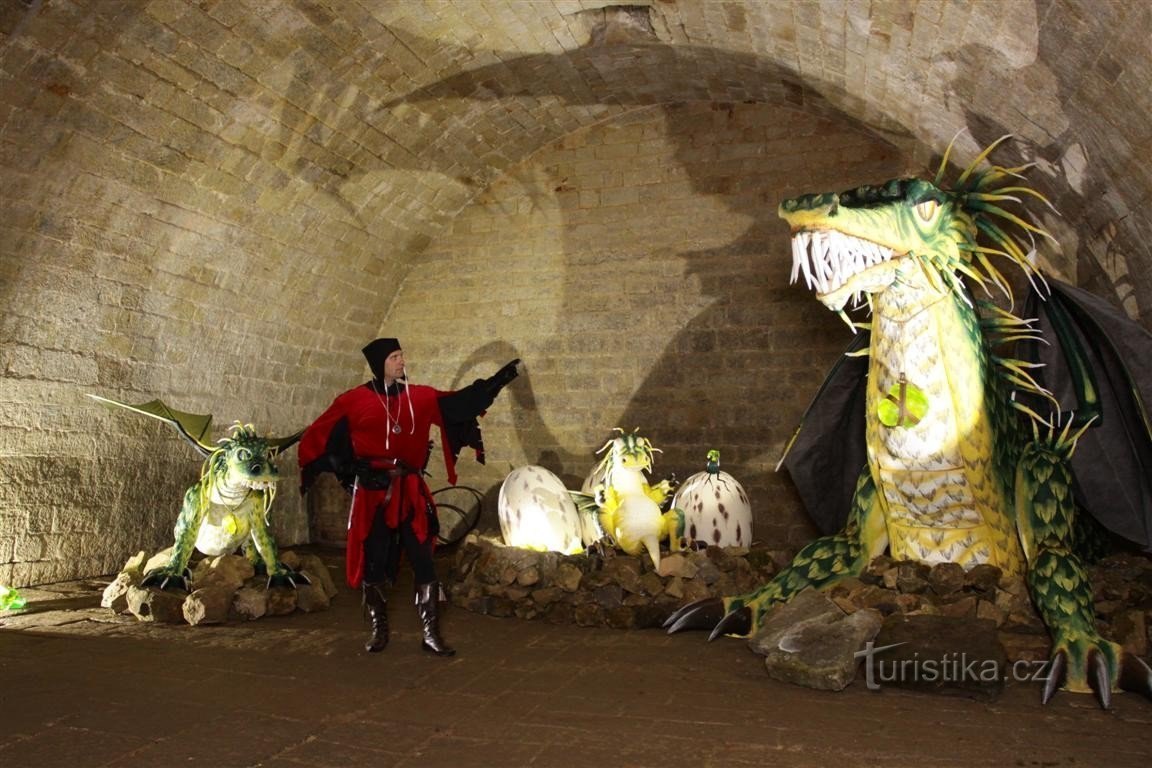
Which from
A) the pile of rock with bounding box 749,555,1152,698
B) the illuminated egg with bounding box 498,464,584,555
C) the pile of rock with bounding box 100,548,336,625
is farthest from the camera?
the illuminated egg with bounding box 498,464,584,555

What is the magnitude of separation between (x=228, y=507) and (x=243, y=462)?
319 millimetres

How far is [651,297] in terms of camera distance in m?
6.79

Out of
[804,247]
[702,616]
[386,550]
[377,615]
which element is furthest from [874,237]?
[377,615]

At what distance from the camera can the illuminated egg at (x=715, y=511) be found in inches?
198

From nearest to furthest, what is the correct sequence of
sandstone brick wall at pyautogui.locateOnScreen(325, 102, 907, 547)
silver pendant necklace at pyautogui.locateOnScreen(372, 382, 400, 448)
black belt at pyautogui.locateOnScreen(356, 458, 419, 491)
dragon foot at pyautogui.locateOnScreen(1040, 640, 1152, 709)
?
dragon foot at pyautogui.locateOnScreen(1040, 640, 1152, 709), black belt at pyautogui.locateOnScreen(356, 458, 419, 491), silver pendant necklace at pyautogui.locateOnScreen(372, 382, 400, 448), sandstone brick wall at pyautogui.locateOnScreen(325, 102, 907, 547)

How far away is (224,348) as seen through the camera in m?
6.28

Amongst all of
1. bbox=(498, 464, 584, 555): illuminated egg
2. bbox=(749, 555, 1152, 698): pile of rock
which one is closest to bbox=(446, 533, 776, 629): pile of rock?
bbox=(498, 464, 584, 555): illuminated egg

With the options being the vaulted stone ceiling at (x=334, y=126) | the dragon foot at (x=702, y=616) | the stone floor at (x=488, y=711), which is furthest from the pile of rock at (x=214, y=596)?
the dragon foot at (x=702, y=616)

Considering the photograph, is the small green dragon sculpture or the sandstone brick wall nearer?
the small green dragon sculpture

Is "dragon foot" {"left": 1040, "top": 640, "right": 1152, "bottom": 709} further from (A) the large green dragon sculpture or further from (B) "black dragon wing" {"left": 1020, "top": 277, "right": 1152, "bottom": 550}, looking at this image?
(B) "black dragon wing" {"left": 1020, "top": 277, "right": 1152, "bottom": 550}

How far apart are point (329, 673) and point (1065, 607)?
2.76m

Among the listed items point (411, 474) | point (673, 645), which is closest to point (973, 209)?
point (673, 645)

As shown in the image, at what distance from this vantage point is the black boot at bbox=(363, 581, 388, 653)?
384 centimetres

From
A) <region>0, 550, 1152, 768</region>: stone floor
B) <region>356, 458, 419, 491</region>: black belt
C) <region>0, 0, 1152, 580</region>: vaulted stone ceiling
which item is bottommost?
<region>0, 550, 1152, 768</region>: stone floor
